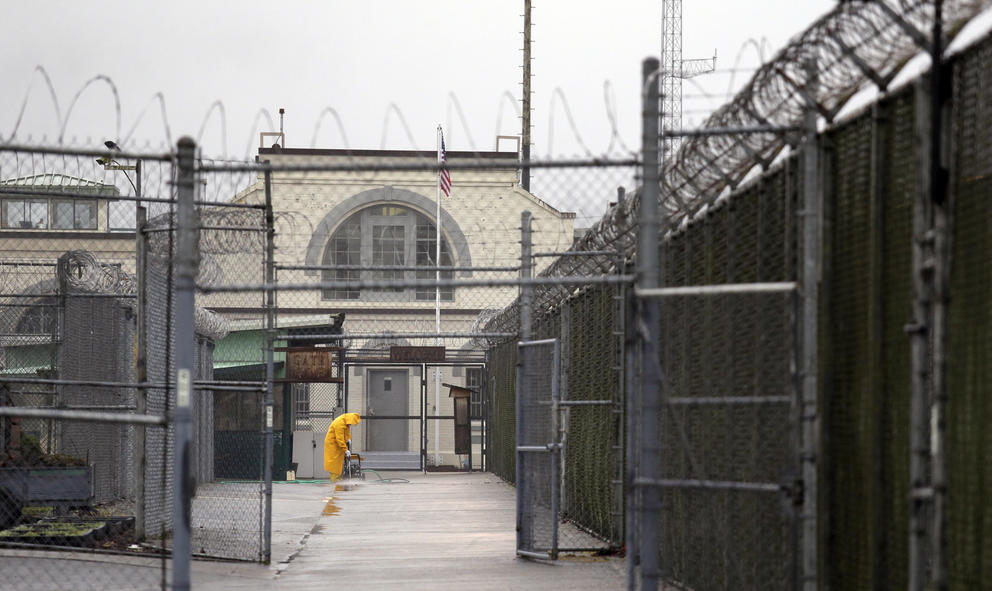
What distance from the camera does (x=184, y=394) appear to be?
6500 mm

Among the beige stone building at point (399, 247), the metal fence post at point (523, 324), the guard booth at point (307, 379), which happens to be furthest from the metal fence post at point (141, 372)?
the beige stone building at point (399, 247)

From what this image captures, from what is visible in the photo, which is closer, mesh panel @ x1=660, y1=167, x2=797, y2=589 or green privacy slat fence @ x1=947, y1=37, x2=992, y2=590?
green privacy slat fence @ x1=947, y1=37, x2=992, y2=590

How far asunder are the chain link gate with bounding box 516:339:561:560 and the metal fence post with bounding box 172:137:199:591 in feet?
18.4

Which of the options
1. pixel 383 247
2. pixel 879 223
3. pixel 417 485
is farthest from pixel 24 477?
pixel 383 247

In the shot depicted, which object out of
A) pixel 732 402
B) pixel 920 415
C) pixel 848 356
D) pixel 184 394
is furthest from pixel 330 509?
pixel 920 415

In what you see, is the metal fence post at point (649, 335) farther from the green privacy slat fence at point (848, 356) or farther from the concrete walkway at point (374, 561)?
the concrete walkway at point (374, 561)

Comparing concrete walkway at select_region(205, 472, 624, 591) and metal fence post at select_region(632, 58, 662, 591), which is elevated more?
metal fence post at select_region(632, 58, 662, 591)

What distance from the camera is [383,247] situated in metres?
49.3

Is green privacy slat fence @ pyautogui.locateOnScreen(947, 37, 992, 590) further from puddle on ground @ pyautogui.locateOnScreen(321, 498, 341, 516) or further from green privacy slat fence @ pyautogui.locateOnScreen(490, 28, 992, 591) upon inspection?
puddle on ground @ pyautogui.locateOnScreen(321, 498, 341, 516)

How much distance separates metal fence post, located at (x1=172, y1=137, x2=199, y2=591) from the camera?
649 centimetres

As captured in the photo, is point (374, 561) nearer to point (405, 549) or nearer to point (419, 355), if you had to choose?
point (405, 549)

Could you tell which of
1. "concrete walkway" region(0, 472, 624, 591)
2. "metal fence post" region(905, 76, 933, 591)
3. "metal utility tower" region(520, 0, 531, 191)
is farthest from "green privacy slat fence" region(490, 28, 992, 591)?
"metal utility tower" region(520, 0, 531, 191)

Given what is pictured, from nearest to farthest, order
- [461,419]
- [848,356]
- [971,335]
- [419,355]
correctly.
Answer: [971,335]
[848,356]
[419,355]
[461,419]

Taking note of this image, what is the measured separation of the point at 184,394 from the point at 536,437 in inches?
287
